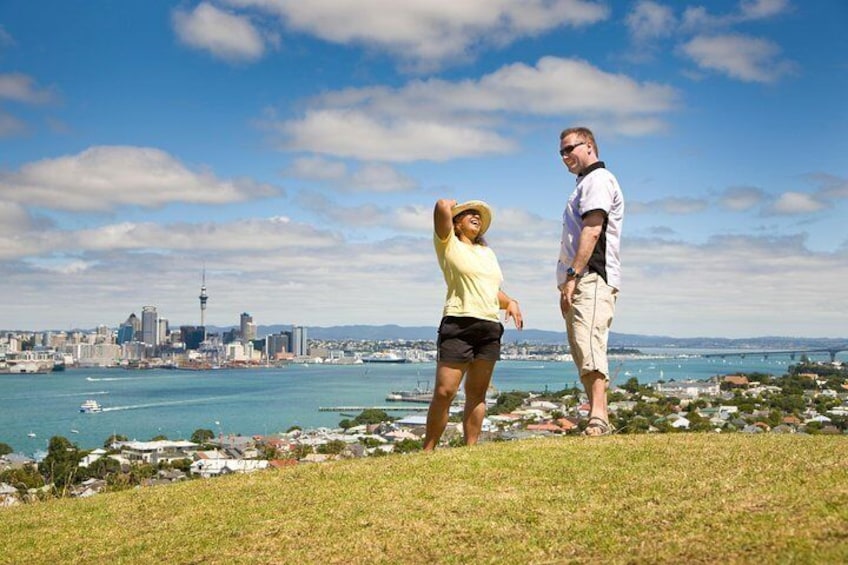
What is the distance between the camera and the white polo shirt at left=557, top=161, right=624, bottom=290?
609 centimetres

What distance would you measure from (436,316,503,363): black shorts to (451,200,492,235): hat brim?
0.72 m

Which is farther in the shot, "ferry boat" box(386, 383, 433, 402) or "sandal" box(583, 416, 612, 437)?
"ferry boat" box(386, 383, 433, 402)

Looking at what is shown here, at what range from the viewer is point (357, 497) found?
489cm

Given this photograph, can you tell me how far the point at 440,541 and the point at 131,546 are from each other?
1722 mm

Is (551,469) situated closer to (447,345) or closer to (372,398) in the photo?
(447,345)

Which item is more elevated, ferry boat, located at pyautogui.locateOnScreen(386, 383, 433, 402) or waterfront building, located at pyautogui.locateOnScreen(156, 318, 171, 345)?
waterfront building, located at pyautogui.locateOnScreen(156, 318, 171, 345)

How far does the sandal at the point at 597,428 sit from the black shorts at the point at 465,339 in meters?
0.84

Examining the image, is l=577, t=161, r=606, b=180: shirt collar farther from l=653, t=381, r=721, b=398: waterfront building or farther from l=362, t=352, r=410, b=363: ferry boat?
l=362, t=352, r=410, b=363: ferry boat

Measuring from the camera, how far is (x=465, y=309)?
6.03 metres

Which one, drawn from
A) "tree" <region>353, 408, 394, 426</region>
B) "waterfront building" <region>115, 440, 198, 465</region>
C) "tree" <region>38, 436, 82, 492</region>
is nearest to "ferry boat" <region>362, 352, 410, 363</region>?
"tree" <region>353, 408, 394, 426</region>

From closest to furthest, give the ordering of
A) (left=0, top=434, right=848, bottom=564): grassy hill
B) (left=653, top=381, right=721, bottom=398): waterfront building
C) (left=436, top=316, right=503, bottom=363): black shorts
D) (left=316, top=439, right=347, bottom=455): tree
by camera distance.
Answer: (left=0, top=434, right=848, bottom=564): grassy hill < (left=436, top=316, right=503, bottom=363): black shorts < (left=316, top=439, right=347, bottom=455): tree < (left=653, top=381, right=721, bottom=398): waterfront building

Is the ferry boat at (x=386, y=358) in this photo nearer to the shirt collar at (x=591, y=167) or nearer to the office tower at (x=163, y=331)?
the office tower at (x=163, y=331)

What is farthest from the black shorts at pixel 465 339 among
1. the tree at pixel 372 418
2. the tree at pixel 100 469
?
the tree at pixel 372 418

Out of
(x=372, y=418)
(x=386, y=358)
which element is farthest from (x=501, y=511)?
(x=386, y=358)
